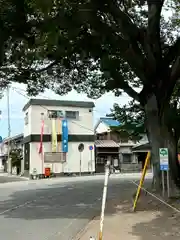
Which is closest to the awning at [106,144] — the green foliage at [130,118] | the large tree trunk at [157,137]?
the green foliage at [130,118]

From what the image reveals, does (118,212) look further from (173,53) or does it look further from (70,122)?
(70,122)

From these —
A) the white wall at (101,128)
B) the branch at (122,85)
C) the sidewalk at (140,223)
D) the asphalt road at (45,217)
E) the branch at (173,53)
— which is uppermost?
the white wall at (101,128)

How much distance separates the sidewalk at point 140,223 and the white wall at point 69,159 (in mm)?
26973

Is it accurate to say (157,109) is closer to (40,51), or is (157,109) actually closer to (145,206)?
(145,206)

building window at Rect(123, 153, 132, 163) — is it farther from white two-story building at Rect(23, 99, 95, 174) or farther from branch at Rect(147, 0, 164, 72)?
branch at Rect(147, 0, 164, 72)

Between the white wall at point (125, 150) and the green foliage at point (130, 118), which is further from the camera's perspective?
the white wall at point (125, 150)

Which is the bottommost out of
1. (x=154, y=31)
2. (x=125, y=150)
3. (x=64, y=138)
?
(x=125, y=150)

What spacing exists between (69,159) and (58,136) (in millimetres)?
2787

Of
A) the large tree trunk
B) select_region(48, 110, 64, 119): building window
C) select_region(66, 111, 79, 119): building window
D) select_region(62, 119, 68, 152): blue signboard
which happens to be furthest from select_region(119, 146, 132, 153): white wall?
the large tree trunk

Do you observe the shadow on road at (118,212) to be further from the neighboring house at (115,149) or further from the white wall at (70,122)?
the neighboring house at (115,149)

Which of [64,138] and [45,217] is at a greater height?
[64,138]

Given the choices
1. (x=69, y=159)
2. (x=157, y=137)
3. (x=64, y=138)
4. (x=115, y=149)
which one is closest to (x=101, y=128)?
(x=115, y=149)

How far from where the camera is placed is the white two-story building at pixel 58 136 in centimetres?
4044

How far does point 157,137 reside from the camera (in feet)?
47.7
